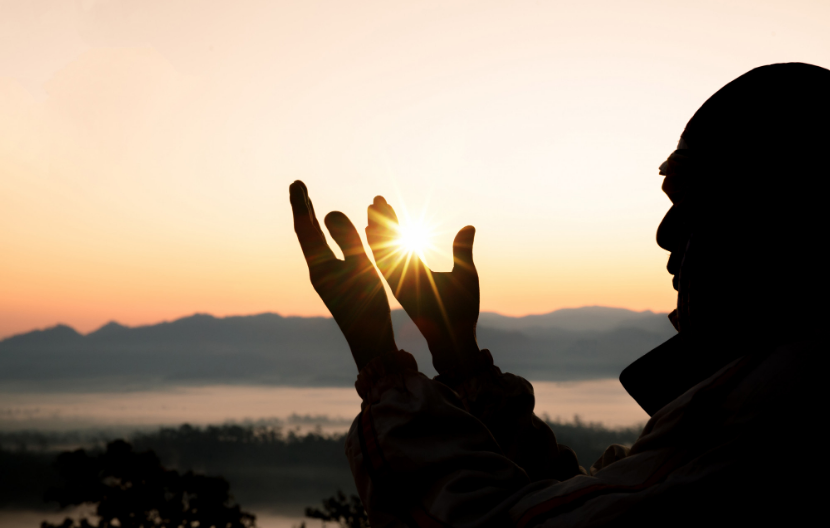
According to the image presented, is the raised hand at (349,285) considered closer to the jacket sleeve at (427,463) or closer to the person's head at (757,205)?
the jacket sleeve at (427,463)

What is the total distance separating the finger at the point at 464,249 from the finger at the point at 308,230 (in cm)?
58

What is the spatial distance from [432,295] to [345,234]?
0.45m

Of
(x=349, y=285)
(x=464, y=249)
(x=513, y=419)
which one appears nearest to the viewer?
(x=349, y=285)

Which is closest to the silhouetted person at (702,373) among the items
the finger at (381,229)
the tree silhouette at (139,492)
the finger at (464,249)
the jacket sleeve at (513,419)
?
the finger at (381,229)

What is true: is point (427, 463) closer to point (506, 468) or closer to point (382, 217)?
point (506, 468)

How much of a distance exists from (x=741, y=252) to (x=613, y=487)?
65 centimetres

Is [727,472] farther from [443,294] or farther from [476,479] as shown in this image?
[443,294]

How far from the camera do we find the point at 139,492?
10.5 metres

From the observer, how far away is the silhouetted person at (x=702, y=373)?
1.05m

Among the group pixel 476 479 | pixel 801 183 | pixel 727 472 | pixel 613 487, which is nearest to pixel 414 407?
pixel 476 479

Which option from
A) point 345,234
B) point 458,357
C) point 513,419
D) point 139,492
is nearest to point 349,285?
point 345,234

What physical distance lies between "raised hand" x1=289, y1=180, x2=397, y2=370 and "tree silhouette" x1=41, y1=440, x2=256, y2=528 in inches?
399

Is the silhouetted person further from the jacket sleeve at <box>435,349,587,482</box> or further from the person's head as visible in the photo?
the jacket sleeve at <box>435,349,587,482</box>

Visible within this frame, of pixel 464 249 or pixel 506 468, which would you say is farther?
pixel 464 249
